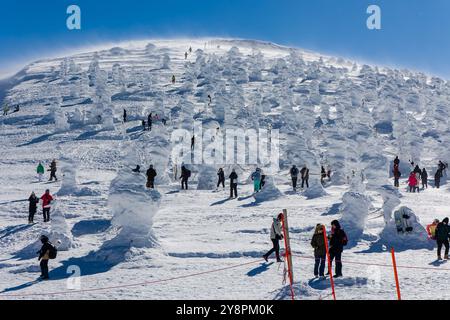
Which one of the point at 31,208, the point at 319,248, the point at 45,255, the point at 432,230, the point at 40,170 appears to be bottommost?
the point at 432,230

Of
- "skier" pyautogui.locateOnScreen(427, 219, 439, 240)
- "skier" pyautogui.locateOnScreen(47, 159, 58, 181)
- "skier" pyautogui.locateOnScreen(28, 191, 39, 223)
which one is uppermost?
"skier" pyautogui.locateOnScreen(47, 159, 58, 181)

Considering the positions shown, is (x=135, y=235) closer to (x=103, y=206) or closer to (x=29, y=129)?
(x=103, y=206)

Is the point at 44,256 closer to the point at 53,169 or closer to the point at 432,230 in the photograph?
the point at 432,230

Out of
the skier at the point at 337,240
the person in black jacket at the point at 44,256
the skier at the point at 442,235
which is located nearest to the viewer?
the skier at the point at 337,240

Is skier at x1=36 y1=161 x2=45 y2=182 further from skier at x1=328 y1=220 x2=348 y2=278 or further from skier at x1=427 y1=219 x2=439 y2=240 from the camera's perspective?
skier at x1=328 y1=220 x2=348 y2=278

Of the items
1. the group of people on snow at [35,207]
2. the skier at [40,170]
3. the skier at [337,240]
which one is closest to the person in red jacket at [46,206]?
the group of people on snow at [35,207]

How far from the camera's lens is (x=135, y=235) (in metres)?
17.4

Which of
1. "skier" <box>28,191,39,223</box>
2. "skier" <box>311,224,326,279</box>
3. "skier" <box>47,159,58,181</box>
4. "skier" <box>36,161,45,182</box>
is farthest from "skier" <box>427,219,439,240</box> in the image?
"skier" <box>36,161,45,182</box>

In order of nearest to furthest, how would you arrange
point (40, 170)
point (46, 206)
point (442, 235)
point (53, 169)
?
point (442, 235) → point (46, 206) → point (40, 170) → point (53, 169)

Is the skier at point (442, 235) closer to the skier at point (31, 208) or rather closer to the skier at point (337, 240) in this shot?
the skier at point (337, 240)

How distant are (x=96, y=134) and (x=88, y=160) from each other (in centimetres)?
1022

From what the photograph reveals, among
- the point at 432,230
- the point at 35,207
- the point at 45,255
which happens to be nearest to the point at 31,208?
the point at 35,207

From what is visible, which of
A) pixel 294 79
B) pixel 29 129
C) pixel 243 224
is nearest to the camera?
pixel 243 224
